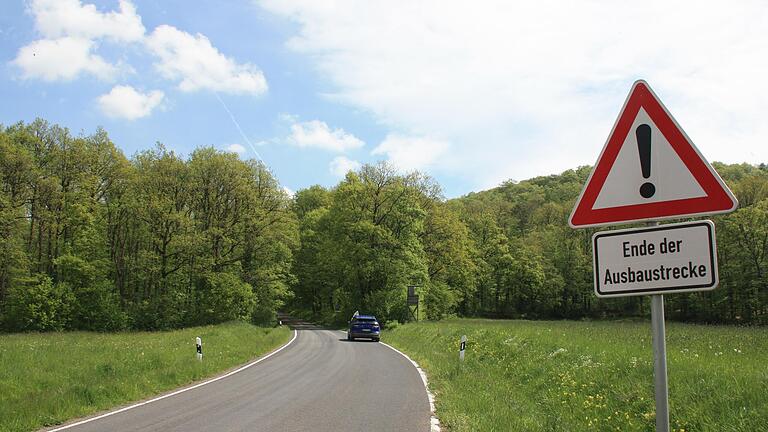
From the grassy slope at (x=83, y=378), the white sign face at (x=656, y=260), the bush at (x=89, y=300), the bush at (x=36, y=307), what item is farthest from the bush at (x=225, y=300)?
the white sign face at (x=656, y=260)

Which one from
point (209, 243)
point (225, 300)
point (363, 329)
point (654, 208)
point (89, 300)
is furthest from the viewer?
point (209, 243)

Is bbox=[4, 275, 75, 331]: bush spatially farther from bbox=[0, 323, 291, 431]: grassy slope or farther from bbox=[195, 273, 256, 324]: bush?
bbox=[0, 323, 291, 431]: grassy slope

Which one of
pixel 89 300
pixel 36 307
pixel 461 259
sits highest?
pixel 461 259

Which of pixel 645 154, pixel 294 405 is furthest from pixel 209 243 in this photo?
pixel 645 154

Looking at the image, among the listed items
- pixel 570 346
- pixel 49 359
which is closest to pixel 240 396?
pixel 49 359

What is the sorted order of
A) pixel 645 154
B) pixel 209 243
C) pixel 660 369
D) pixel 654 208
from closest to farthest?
pixel 660 369, pixel 654 208, pixel 645 154, pixel 209 243

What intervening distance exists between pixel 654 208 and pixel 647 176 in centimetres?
21

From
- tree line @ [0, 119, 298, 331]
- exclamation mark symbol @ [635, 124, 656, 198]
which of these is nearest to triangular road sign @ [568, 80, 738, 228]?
exclamation mark symbol @ [635, 124, 656, 198]

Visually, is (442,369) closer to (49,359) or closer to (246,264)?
(49,359)

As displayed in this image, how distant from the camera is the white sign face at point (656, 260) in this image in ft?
9.05

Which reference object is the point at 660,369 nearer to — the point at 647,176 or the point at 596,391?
the point at 647,176

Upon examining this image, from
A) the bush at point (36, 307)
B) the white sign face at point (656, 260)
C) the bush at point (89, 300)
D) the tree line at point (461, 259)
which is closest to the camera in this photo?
the white sign face at point (656, 260)

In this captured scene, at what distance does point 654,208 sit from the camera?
3.06 metres

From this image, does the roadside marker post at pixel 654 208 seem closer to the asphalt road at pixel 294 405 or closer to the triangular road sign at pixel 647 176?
the triangular road sign at pixel 647 176
